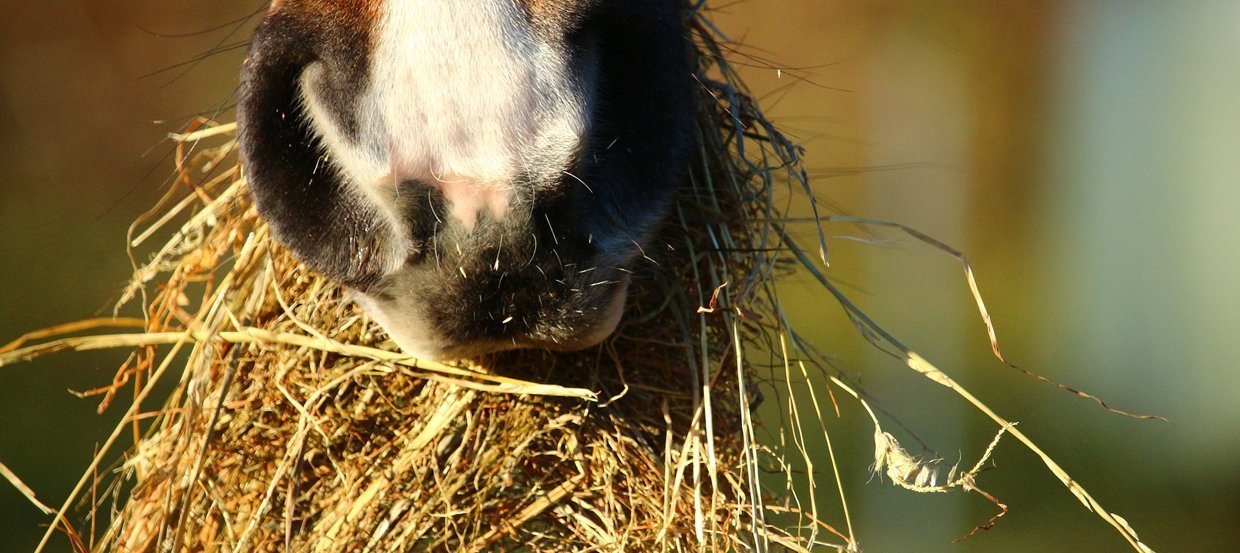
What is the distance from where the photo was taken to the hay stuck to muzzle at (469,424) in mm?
701

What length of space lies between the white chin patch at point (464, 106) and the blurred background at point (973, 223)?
1376mm

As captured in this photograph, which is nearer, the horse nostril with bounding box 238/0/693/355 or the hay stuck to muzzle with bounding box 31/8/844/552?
the horse nostril with bounding box 238/0/693/355

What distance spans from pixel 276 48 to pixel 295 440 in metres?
0.30

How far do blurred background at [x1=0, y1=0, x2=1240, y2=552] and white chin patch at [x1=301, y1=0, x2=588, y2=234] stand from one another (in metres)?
1.38

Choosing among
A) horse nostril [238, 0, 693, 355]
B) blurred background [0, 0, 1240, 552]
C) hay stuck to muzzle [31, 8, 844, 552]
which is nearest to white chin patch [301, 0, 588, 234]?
horse nostril [238, 0, 693, 355]

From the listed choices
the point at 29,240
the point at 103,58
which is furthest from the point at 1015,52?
the point at 29,240

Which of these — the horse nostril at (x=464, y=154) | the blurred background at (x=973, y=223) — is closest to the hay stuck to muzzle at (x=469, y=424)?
the horse nostril at (x=464, y=154)

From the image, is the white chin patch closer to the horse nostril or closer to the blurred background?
the horse nostril

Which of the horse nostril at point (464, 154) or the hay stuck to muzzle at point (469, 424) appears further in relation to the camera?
the hay stuck to muzzle at point (469, 424)

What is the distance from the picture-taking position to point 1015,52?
558 cm

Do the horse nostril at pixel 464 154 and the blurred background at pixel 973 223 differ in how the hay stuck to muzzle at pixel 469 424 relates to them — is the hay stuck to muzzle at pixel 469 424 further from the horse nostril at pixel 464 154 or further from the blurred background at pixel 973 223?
the blurred background at pixel 973 223

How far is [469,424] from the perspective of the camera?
0.71 meters

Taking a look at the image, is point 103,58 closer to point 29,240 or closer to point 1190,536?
point 29,240

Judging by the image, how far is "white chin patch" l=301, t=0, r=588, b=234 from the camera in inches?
20.1
